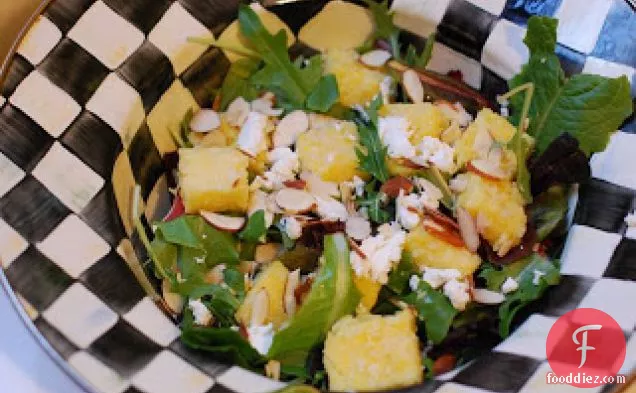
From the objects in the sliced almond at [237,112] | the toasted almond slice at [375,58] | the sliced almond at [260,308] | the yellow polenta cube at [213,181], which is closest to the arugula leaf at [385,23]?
the toasted almond slice at [375,58]

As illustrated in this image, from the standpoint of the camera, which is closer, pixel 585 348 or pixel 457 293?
pixel 585 348

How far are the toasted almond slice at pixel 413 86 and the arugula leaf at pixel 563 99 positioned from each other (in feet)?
0.45

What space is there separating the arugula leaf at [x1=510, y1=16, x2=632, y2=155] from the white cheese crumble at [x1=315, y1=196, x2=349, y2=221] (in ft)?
0.99

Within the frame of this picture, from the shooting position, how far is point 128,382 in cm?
87

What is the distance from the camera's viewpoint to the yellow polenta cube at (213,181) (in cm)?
109

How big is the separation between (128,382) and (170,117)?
474 millimetres

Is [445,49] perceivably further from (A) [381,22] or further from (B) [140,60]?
(B) [140,60]

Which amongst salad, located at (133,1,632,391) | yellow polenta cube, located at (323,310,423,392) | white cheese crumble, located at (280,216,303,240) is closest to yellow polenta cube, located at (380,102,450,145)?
salad, located at (133,1,632,391)

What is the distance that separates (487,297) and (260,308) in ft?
0.95

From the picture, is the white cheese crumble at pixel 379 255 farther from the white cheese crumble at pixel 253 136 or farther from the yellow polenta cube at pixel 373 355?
the white cheese crumble at pixel 253 136

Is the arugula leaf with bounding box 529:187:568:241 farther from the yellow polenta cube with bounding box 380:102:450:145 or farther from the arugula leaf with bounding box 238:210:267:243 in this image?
the arugula leaf with bounding box 238:210:267:243

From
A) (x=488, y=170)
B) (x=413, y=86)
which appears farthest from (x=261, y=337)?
(x=413, y=86)

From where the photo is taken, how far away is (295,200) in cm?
110

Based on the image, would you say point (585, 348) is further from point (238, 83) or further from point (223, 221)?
point (238, 83)
